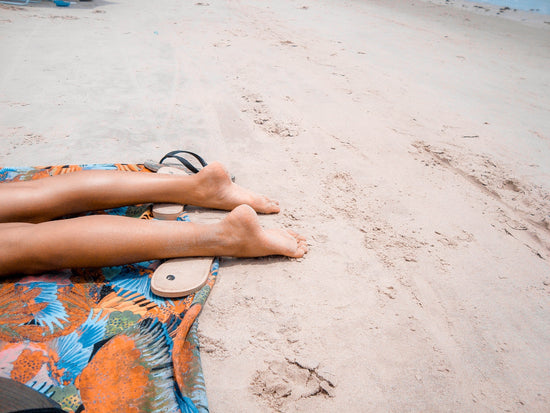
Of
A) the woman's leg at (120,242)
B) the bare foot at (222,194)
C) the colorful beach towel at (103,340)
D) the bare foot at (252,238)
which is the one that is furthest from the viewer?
the bare foot at (222,194)

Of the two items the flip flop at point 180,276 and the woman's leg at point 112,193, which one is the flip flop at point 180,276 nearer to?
the flip flop at point 180,276

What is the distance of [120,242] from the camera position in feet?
4.83

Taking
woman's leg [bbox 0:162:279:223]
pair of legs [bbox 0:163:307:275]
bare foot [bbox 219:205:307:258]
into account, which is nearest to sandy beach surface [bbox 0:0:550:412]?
bare foot [bbox 219:205:307:258]

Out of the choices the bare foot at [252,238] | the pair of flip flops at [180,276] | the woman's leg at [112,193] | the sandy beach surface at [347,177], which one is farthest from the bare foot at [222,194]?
the pair of flip flops at [180,276]

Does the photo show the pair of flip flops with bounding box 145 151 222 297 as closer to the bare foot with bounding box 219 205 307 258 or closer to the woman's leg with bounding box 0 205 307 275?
the woman's leg with bounding box 0 205 307 275

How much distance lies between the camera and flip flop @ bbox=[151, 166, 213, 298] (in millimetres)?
1496

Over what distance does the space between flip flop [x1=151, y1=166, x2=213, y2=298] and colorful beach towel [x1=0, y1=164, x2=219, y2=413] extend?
0.04 metres

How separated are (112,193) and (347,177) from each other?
5.50 ft

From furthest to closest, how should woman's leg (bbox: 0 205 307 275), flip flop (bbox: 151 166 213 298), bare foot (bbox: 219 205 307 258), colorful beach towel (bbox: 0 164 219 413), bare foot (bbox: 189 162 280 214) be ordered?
bare foot (bbox: 189 162 280 214) < bare foot (bbox: 219 205 307 258) < flip flop (bbox: 151 166 213 298) < woman's leg (bbox: 0 205 307 275) < colorful beach towel (bbox: 0 164 219 413)

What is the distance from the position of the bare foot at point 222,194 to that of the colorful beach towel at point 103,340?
526 mm

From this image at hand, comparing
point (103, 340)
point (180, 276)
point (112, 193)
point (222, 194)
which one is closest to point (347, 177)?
point (222, 194)

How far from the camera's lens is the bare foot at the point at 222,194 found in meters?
1.94

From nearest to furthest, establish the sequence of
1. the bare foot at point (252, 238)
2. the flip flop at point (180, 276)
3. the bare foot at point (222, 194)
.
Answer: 1. the flip flop at point (180, 276)
2. the bare foot at point (252, 238)
3. the bare foot at point (222, 194)

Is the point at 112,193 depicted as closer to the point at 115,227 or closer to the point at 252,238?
the point at 115,227
